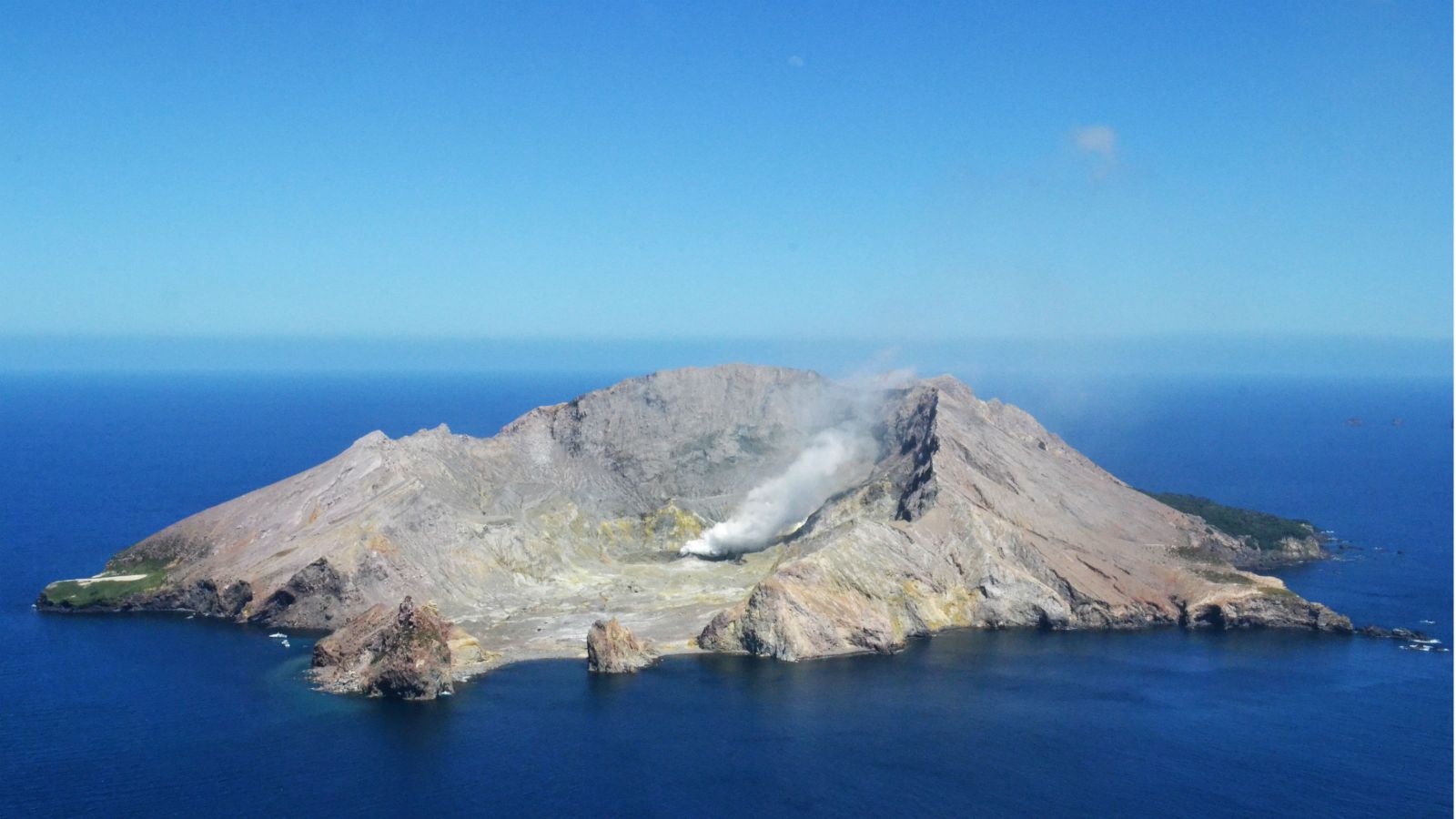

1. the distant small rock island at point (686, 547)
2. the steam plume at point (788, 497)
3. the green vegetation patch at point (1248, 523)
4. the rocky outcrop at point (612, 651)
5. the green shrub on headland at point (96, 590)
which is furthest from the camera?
the green vegetation patch at point (1248, 523)

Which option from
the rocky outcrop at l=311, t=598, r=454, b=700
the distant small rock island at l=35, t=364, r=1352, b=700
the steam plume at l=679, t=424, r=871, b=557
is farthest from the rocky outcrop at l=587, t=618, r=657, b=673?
the steam plume at l=679, t=424, r=871, b=557

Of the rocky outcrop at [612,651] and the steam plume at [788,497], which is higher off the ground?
the steam plume at [788,497]

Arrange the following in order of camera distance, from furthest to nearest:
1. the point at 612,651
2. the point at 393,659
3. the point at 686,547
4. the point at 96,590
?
the point at 686,547 < the point at 96,590 < the point at 612,651 < the point at 393,659

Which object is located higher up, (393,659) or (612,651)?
(393,659)

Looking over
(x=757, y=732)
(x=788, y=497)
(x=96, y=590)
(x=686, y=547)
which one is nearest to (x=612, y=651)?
(x=757, y=732)

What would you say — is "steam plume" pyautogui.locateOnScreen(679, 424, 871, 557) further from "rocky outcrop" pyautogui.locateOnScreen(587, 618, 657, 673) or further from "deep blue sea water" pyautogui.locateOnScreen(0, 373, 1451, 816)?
"rocky outcrop" pyautogui.locateOnScreen(587, 618, 657, 673)

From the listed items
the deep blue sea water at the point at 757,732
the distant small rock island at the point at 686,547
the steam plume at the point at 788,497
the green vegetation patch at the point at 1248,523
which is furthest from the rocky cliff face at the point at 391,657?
the green vegetation patch at the point at 1248,523

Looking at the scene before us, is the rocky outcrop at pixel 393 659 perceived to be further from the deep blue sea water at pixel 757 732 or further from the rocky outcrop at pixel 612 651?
the rocky outcrop at pixel 612 651

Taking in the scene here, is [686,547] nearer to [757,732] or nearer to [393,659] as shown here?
[393,659]
